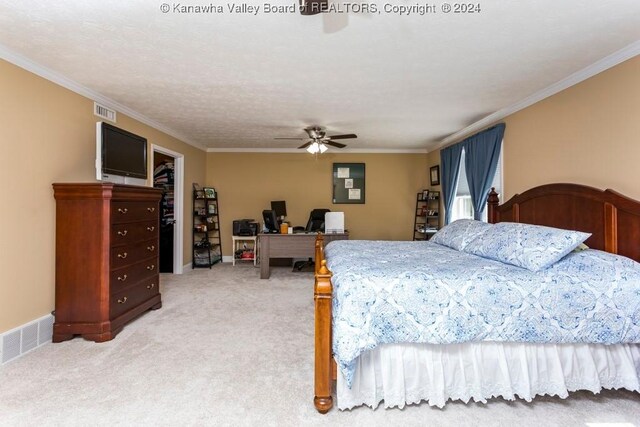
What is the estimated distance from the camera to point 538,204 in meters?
3.04

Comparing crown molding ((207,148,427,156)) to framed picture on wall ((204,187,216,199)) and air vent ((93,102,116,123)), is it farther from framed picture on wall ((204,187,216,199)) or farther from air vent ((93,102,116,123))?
air vent ((93,102,116,123))

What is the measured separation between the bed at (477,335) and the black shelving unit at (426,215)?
13.2 ft

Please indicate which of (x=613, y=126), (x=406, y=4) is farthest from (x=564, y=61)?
(x=406, y=4)

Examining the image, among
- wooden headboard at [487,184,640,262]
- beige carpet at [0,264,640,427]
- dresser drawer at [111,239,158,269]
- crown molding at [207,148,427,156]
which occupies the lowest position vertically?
beige carpet at [0,264,640,427]

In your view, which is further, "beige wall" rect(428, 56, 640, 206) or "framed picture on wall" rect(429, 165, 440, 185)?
"framed picture on wall" rect(429, 165, 440, 185)

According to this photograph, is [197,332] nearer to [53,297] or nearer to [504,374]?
[53,297]

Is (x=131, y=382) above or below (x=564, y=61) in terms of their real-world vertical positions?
below

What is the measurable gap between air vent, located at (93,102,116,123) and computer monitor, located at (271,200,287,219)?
2.95 metres

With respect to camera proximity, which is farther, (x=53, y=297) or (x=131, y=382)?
(x=53, y=297)

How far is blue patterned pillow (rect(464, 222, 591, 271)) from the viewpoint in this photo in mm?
1965

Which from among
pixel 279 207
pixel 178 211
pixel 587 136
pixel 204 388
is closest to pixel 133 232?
pixel 204 388

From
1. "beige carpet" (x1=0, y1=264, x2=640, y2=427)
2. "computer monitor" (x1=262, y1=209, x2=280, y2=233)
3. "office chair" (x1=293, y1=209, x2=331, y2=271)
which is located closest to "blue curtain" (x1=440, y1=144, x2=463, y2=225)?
"office chair" (x1=293, y1=209, x2=331, y2=271)

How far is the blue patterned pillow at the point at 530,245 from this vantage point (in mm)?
1965

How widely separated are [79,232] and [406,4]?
305 centimetres
